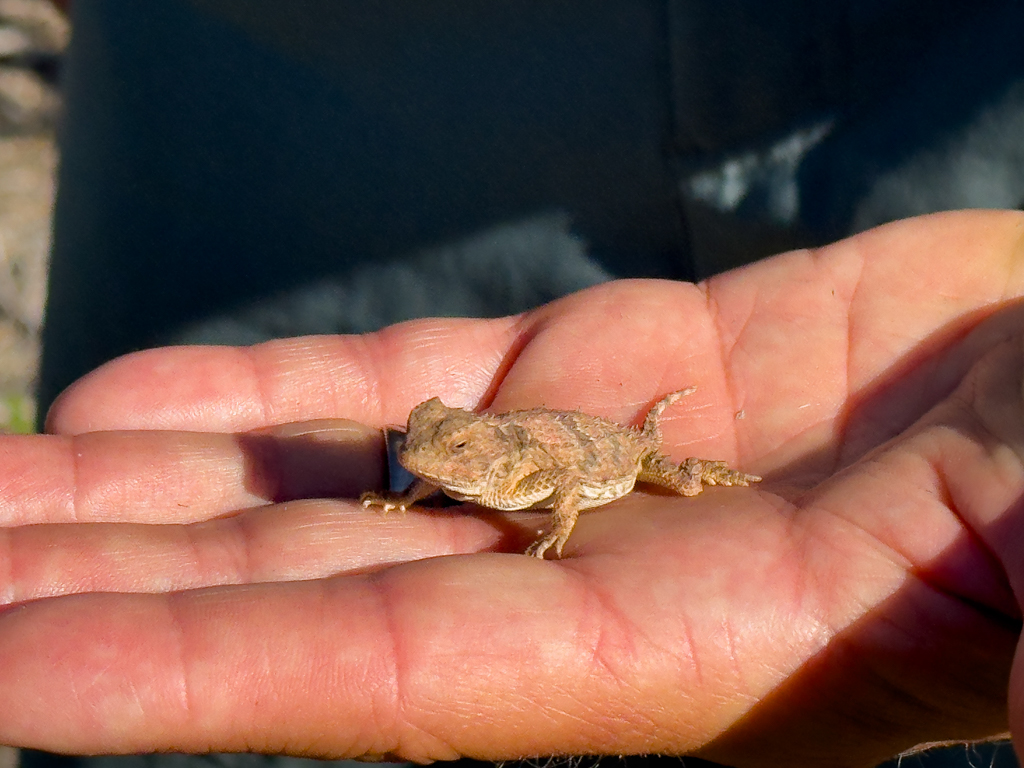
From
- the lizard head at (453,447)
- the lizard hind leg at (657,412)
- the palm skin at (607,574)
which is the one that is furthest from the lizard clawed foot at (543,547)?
the lizard hind leg at (657,412)

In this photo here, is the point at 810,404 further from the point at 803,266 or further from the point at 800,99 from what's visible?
the point at 800,99

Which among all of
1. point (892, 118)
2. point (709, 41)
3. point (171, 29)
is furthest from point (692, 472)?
point (171, 29)

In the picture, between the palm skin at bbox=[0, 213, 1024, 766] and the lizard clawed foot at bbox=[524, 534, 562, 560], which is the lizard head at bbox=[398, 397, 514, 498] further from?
the lizard clawed foot at bbox=[524, 534, 562, 560]

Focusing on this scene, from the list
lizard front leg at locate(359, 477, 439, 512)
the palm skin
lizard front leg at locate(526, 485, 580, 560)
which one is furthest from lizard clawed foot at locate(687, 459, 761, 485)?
lizard front leg at locate(359, 477, 439, 512)

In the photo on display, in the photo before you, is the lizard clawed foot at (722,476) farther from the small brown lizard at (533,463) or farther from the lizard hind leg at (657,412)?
the lizard hind leg at (657,412)

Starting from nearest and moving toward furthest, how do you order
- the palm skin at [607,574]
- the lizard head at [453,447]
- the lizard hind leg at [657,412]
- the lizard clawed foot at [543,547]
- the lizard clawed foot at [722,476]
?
the palm skin at [607,574]
the lizard clawed foot at [543,547]
the lizard head at [453,447]
the lizard clawed foot at [722,476]
the lizard hind leg at [657,412]

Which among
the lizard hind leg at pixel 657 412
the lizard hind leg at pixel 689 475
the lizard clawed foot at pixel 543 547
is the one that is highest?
the lizard hind leg at pixel 657 412

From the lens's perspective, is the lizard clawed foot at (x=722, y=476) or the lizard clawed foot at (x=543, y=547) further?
the lizard clawed foot at (x=722, y=476)

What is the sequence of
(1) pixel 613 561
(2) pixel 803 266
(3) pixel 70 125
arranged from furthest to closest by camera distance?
(3) pixel 70 125 → (2) pixel 803 266 → (1) pixel 613 561
